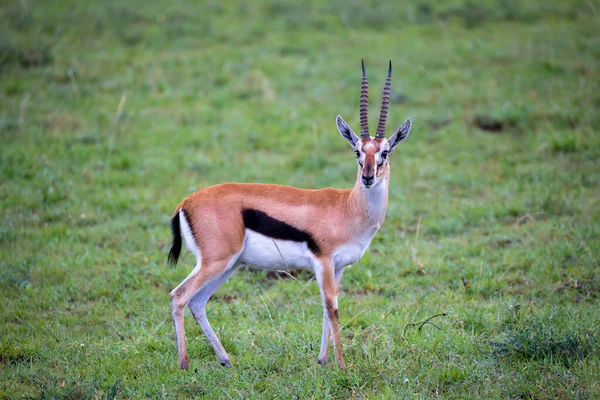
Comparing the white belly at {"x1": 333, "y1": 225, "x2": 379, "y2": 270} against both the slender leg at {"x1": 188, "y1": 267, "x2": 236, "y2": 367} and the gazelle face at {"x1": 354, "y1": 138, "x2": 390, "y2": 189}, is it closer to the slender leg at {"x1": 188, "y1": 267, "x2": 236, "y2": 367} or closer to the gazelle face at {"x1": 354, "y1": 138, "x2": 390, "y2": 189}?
the gazelle face at {"x1": 354, "y1": 138, "x2": 390, "y2": 189}

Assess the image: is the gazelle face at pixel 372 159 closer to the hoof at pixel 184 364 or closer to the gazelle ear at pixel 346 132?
the gazelle ear at pixel 346 132

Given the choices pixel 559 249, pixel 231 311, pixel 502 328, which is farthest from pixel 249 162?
pixel 502 328

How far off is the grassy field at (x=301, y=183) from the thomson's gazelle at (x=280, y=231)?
445 mm

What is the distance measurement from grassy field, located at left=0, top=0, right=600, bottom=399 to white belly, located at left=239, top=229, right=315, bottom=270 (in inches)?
26.4

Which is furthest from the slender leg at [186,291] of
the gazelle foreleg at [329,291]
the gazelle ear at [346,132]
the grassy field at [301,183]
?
the gazelle ear at [346,132]

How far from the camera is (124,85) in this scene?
12109 millimetres

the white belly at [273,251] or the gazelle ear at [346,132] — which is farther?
the gazelle ear at [346,132]

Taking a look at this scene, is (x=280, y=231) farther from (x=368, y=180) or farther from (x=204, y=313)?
(x=204, y=313)

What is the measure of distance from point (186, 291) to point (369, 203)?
1545mm

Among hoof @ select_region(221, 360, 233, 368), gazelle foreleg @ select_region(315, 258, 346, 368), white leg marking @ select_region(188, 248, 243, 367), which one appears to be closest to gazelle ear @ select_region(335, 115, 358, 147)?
gazelle foreleg @ select_region(315, 258, 346, 368)

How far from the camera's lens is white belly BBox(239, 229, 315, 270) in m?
5.34

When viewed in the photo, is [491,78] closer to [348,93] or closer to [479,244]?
[348,93]

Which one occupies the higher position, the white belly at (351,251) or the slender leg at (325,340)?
the white belly at (351,251)

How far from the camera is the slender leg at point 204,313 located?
17.5 ft
